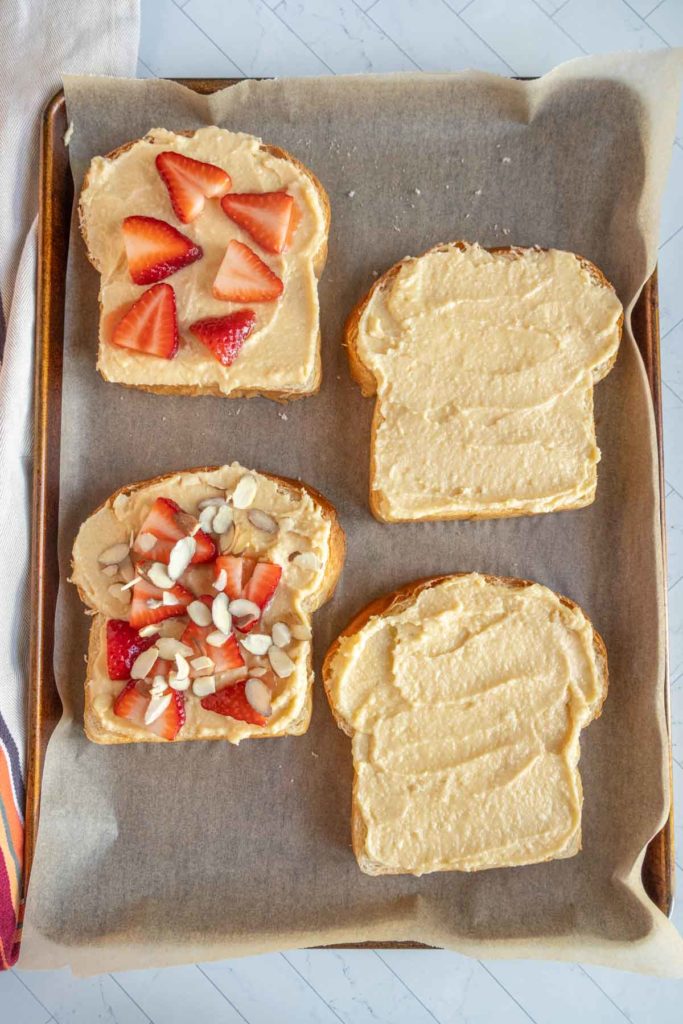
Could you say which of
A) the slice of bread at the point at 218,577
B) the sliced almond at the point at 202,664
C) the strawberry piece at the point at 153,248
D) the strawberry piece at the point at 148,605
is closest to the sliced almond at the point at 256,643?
the slice of bread at the point at 218,577

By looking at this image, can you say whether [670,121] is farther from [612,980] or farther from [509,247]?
[612,980]

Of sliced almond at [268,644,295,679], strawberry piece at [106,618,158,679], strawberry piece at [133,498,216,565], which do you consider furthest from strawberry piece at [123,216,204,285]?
sliced almond at [268,644,295,679]

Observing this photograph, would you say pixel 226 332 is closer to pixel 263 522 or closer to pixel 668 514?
pixel 263 522

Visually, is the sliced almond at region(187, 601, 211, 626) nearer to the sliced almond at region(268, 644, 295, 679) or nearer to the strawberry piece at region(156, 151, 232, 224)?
the sliced almond at region(268, 644, 295, 679)

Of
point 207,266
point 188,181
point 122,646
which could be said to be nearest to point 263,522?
point 122,646

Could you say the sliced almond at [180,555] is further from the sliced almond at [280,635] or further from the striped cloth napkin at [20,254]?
the striped cloth napkin at [20,254]
